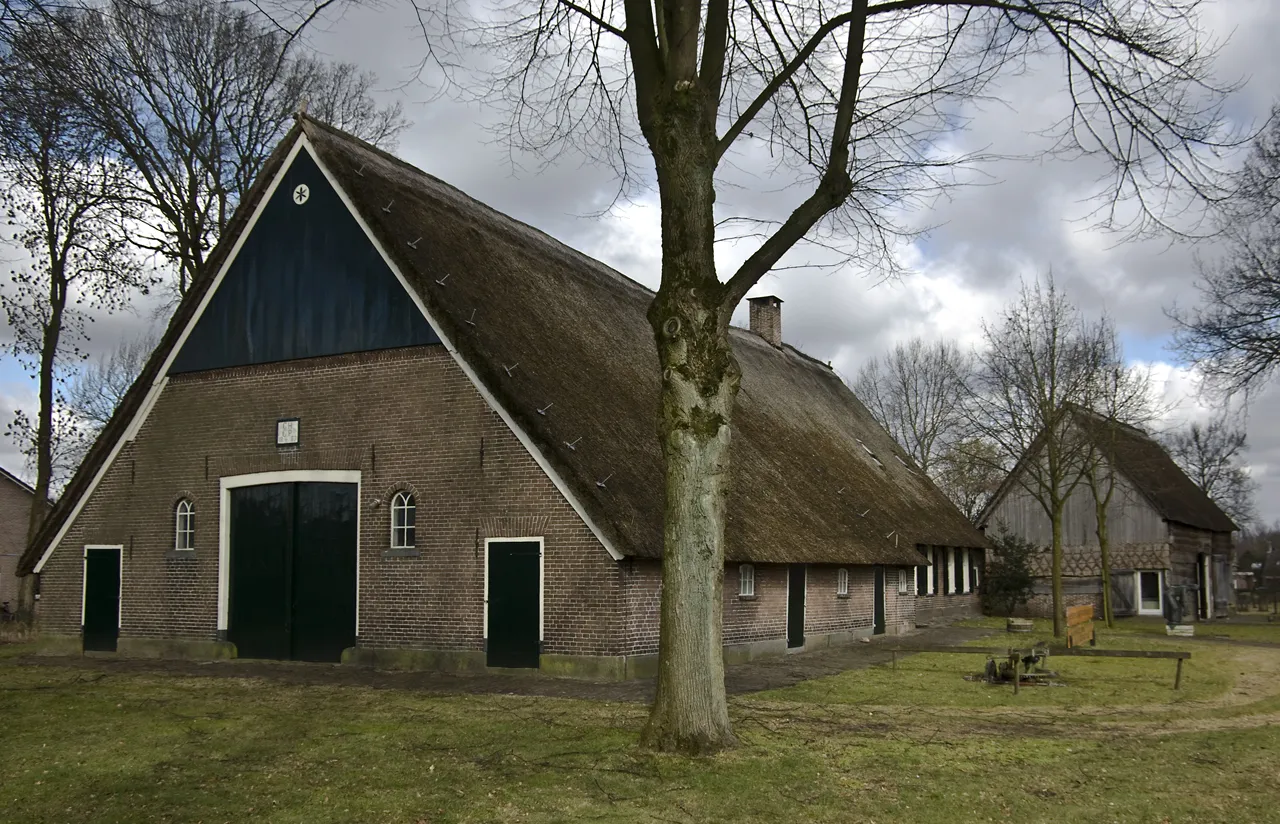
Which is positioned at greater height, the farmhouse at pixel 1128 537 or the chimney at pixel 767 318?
the chimney at pixel 767 318

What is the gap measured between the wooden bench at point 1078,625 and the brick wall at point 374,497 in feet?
25.6

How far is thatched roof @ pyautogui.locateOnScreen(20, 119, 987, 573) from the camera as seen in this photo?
16734mm

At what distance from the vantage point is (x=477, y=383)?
1689cm

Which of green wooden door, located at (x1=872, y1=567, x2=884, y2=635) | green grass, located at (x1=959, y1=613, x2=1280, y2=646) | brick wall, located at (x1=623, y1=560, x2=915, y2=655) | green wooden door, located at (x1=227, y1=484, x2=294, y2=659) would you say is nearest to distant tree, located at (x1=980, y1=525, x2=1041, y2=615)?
green grass, located at (x1=959, y1=613, x2=1280, y2=646)

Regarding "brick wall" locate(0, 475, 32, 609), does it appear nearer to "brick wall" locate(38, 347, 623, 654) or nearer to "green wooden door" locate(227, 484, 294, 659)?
"brick wall" locate(38, 347, 623, 654)

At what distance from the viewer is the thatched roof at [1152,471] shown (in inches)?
1121

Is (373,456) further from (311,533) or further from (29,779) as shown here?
(29,779)

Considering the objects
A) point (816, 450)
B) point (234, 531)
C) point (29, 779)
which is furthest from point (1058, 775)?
point (816, 450)

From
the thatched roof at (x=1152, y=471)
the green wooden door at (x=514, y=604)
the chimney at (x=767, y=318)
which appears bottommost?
the green wooden door at (x=514, y=604)

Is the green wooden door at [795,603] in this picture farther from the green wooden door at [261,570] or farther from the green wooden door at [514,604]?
the green wooden door at [261,570]

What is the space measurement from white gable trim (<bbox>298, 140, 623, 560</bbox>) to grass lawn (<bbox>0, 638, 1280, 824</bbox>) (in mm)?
2991

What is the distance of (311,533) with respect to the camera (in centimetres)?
1842

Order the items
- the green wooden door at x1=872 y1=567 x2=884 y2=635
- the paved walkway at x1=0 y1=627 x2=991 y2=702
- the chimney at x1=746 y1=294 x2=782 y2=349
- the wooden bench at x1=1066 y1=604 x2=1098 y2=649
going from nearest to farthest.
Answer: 1. the paved walkway at x1=0 y1=627 x2=991 y2=702
2. the wooden bench at x1=1066 y1=604 x2=1098 y2=649
3. the green wooden door at x1=872 y1=567 x2=884 y2=635
4. the chimney at x1=746 y1=294 x2=782 y2=349

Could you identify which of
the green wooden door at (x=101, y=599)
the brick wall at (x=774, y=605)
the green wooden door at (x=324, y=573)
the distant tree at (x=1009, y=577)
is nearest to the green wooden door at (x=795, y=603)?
the brick wall at (x=774, y=605)
